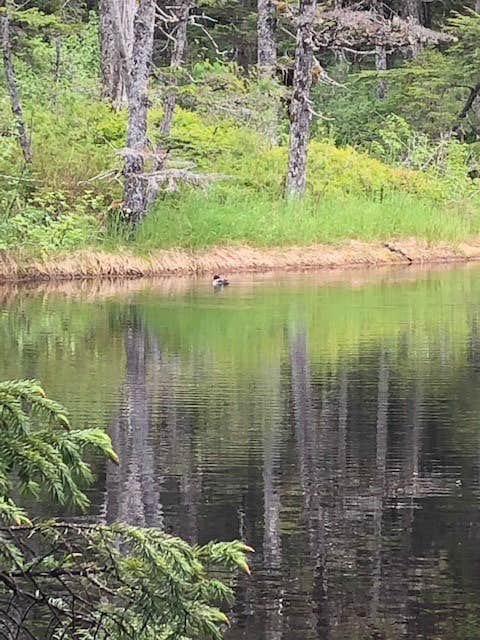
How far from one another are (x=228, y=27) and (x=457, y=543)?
126 feet

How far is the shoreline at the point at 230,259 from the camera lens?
949 inches

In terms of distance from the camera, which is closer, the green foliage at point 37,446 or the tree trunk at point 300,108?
the green foliage at point 37,446

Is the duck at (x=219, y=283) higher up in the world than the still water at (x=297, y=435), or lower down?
lower down

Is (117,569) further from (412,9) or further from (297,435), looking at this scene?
(412,9)

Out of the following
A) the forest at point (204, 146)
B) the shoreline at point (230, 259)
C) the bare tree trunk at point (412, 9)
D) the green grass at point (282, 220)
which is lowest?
the shoreline at point (230, 259)

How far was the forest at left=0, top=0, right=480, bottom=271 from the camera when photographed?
25.4 meters

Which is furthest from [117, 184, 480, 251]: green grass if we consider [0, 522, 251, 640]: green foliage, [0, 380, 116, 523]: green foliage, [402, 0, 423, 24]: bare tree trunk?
[0, 522, 251, 640]: green foliage

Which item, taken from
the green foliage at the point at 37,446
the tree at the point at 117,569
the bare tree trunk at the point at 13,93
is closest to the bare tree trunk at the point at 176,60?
the bare tree trunk at the point at 13,93

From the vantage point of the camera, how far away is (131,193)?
26.0 m

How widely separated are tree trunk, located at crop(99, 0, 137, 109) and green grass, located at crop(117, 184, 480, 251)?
3697mm

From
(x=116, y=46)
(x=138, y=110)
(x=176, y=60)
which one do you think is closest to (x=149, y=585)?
(x=138, y=110)

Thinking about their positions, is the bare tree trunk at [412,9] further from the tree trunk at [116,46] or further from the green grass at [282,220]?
the tree trunk at [116,46]

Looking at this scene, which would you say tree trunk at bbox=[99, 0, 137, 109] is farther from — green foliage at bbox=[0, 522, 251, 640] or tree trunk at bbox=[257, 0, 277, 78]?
green foliage at bbox=[0, 522, 251, 640]

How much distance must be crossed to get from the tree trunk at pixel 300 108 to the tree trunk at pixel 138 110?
4508mm
